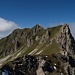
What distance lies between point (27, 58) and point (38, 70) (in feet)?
Result: 42.9

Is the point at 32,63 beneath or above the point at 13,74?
above

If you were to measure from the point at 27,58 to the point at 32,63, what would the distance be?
554cm

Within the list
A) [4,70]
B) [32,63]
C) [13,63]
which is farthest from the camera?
[32,63]

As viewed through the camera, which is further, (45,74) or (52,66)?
(52,66)

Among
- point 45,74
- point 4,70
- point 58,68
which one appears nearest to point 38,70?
point 45,74

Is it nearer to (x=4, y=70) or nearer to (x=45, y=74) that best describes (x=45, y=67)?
(x=45, y=74)

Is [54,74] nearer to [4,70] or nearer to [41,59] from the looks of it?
[41,59]

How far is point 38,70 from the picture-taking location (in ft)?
610

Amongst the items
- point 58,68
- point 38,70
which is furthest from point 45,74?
point 58,68

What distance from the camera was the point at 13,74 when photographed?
161 metres

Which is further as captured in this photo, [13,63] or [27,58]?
[27,58]

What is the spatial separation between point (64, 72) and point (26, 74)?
38.0m

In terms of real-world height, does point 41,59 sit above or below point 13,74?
above

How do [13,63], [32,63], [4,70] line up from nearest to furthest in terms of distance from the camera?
[4,70] < [13,63] < [32,63]
